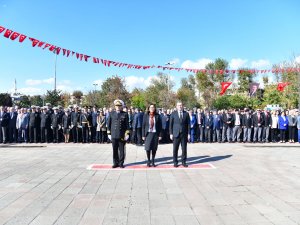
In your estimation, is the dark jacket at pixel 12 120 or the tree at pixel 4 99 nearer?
the dark jacket at pixel 12 120

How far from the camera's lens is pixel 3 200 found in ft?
20.1

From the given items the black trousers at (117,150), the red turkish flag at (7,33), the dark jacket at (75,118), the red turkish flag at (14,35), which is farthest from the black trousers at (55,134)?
the black trousers at (117,150)

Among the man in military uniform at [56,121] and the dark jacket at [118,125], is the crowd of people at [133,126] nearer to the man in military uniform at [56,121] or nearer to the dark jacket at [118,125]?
the man in military uniform at [56,121]

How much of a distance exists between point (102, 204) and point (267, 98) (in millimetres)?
44207

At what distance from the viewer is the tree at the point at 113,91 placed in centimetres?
4891

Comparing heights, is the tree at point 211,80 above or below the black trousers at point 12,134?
above

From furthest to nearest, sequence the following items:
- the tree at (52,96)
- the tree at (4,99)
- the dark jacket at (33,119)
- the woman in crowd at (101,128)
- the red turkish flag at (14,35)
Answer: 1. the tree at (4,99)
2. the tree at (52,96)
3. the dark jacket at (33,119)
4. the woman in crowd at (101,128)
5. the red turkish flag at (14,35)

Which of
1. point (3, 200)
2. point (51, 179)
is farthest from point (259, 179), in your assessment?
point (3, 200)

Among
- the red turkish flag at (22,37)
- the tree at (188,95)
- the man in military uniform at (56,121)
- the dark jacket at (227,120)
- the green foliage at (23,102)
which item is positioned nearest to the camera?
the red turkish flag at (22,37)

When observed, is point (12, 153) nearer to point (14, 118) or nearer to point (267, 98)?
point (14, 118)

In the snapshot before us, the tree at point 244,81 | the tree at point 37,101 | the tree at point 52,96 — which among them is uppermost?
the tree at point 244,81

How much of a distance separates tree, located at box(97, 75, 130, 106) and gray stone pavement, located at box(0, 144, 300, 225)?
3790 centimetres

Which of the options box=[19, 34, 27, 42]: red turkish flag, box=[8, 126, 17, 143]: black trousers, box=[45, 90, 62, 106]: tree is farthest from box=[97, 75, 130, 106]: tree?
box=[19, 34, 27, 42]: red turkish flag

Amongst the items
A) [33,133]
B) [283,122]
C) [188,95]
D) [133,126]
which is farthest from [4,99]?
[283,122]
